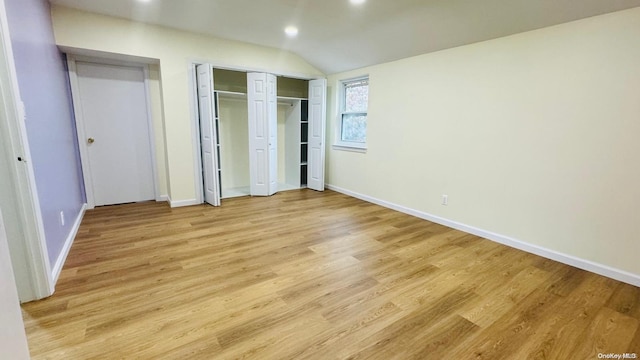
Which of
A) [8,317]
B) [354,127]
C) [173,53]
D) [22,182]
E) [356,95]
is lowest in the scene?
[8,317]

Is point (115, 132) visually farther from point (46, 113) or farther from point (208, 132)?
point (46, 113)

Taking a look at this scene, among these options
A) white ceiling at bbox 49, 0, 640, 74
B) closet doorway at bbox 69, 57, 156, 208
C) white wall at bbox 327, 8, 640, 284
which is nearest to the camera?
white wall at bbox 327, 8, 640, 284

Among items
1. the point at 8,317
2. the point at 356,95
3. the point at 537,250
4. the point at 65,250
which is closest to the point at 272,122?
the point at 356,95

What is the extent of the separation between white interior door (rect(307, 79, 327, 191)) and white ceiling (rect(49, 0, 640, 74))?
0.85 meters

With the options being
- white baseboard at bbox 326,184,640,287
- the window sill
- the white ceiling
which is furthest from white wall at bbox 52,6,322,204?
white baseboard at bbox 326,184,640,287

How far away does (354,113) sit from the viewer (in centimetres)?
496

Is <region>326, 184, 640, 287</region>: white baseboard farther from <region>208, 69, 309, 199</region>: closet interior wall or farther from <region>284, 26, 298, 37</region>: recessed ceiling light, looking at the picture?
<region>284, 26, 298, 37</region>: recessed ceiling light

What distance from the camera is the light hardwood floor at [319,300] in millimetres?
1584

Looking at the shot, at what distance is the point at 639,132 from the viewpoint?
219 cm

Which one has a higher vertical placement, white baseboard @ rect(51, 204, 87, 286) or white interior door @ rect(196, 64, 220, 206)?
white interior door @ rect(196, 64, 220, 206)

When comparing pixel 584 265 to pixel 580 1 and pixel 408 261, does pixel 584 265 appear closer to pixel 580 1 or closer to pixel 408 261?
pixel 408 261

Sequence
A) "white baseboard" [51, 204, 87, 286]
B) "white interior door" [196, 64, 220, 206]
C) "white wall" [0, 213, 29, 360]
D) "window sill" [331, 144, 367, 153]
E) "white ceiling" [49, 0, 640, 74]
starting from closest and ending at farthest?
"white wall" [0, 213, 29, 360]
"white baseboard" [51, 204, 87, 286]
"white ceiling" [49, 0, 640, 74]
"white interior door" [196, 64, 220, 206]
"window sill" [331, 144, 367, 153]

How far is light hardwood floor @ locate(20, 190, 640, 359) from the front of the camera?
1584 mm

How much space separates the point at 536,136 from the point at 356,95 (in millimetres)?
2872
